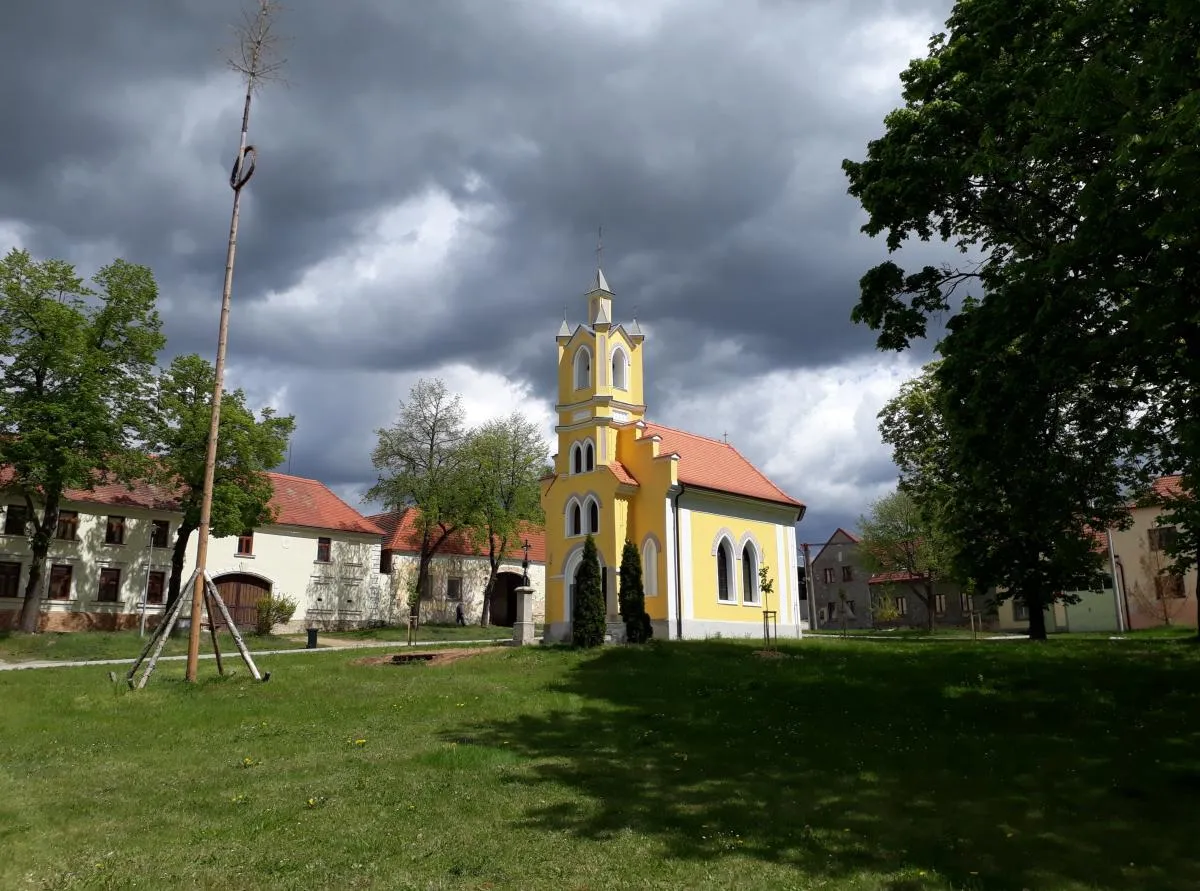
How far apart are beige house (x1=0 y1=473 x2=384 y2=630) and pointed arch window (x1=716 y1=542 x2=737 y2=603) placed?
74.8 ft

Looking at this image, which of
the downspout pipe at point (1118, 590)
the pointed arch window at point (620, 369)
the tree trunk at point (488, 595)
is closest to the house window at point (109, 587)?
the tree trunk at point (488, 595)

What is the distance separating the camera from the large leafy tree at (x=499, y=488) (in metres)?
47.5

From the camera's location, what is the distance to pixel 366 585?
47.2m

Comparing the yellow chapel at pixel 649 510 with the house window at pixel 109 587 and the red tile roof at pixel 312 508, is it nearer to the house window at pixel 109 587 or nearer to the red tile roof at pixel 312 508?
the red tile roof at pixel 312 508

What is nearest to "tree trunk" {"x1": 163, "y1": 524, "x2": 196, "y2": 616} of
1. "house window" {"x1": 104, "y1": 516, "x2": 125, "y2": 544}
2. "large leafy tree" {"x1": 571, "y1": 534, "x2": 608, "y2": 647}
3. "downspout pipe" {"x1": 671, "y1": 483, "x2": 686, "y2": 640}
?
"house window" {"x1": 104, "y1": 516, "x2": 125, "y2": 544}

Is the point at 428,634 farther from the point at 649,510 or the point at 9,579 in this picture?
the point at 9,579

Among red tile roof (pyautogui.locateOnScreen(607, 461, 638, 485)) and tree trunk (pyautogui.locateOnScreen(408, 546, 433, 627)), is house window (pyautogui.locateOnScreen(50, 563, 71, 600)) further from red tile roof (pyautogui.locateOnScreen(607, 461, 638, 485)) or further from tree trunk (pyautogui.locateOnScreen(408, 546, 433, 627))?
red tile roof (pyautogui.locateOnScreen(607, 461, 638, 485))

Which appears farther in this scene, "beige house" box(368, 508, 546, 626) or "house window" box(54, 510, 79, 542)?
"beige house" box(368, 508, 546, 626)

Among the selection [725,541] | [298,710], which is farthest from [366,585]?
[298,710]

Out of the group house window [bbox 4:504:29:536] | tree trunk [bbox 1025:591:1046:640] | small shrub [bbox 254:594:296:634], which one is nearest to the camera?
tree trunk [bbox 1025:591:1046:640]

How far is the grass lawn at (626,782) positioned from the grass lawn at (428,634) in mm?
22440

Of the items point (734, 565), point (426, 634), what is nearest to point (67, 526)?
point (426, 634)

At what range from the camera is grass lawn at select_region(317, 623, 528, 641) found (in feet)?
131

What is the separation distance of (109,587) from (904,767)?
39520 millimetres
